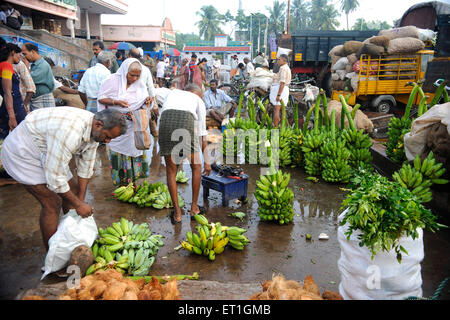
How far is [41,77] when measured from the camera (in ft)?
17.9

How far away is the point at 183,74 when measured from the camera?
1224 cm

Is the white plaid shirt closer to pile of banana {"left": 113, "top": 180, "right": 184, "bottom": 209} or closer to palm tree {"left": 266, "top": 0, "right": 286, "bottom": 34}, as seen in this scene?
pile of banana {"left": 113, "top": 180, "right": 184, "bottom": 209}

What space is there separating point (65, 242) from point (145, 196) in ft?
6.11

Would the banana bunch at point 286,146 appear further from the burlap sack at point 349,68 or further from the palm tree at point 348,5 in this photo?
the palm tree at point 348,5

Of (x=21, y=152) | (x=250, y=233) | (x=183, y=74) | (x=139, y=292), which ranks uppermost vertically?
(x=183, y=74)

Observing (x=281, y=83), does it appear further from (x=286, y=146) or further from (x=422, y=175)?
(x=422, y=175)

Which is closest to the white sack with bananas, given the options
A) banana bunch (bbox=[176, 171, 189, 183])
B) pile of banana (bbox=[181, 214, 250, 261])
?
pile of banana (bbox=[181, 214, 250, 261])

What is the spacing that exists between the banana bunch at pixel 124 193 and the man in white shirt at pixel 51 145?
5.25ft

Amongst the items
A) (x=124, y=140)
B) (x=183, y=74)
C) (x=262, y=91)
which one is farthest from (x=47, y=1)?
(x=124, y=140)

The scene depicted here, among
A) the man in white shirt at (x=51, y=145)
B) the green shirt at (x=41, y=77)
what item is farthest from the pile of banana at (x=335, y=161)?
the green shirt at (x=41, y=77)

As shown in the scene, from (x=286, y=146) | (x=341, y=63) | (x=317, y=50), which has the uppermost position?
(x=317, y=50)

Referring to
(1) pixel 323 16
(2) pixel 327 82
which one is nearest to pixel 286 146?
(2) pixel 327 82
